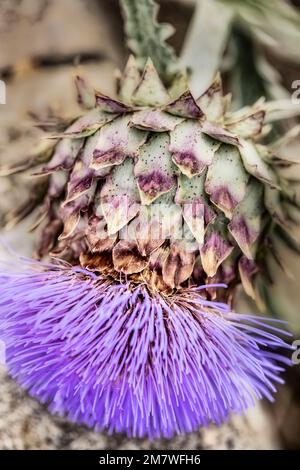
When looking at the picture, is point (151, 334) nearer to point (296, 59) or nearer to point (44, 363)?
point (44, 363)

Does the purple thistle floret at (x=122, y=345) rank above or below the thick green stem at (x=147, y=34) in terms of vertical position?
below

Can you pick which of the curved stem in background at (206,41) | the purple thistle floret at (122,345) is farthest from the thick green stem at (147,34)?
the purple thistle floret at (122,345)

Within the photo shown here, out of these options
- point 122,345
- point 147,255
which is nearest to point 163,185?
point 147,255

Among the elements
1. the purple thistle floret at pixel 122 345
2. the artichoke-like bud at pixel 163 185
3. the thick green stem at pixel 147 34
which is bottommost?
the purple thistle floret at pixel 122 345

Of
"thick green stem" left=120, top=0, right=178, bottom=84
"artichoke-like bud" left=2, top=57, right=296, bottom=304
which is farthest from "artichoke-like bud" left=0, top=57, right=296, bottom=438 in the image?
"thick green stem" left=120, top=0, right=178, bottom=84

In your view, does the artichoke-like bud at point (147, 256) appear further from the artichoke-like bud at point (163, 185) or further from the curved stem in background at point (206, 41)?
the curved stem in background at point (206, 41)

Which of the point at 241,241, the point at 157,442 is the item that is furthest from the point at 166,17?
the point at 157,442

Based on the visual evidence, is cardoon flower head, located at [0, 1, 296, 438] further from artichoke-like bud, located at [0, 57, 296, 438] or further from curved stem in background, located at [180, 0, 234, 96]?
curved stem in background, located at [180, 0, 234, 96]

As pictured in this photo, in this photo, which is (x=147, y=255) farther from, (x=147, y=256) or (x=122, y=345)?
(x=122, y=345)
